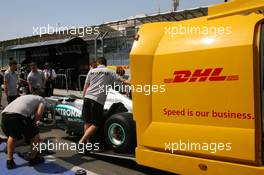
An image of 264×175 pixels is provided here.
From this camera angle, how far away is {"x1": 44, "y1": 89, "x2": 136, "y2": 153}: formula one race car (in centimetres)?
571

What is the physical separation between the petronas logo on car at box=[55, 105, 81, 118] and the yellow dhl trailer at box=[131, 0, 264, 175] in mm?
2431

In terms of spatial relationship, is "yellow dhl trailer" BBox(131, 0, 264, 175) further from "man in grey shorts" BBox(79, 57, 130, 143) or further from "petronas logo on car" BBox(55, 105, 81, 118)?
"petronas logo on car" BBox(55, 105, 81, 118)

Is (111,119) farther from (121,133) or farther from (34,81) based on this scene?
(34,81)

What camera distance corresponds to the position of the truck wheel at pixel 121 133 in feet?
18.6

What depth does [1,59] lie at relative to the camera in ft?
101

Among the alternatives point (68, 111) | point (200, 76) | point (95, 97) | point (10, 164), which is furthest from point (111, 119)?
point (200, 76)

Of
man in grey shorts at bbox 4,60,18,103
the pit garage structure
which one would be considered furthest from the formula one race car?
the pit garage structure

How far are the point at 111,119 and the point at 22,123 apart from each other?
4.67ft

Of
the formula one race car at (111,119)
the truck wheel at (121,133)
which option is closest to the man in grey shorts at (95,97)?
the formula one race car at (111,119)

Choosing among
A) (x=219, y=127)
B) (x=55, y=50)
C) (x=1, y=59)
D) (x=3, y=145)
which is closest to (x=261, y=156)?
(x=219, y=127)

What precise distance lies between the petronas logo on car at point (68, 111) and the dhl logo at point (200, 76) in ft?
9.80

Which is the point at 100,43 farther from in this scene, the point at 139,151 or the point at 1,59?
the point at 1,59

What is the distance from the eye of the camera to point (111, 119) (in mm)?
6027

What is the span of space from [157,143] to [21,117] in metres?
2.48
